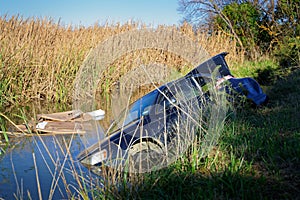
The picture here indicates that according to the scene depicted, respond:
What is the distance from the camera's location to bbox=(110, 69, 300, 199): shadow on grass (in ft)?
7.38

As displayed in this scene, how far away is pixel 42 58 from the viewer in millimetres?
7031

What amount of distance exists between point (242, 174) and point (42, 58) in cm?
542

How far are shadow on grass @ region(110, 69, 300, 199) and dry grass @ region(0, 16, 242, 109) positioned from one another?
4.01m

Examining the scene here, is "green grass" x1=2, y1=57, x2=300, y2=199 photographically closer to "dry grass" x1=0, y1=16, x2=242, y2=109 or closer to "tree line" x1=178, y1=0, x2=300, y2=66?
"dry grass" x1=0, y1=16, x2=242, y2=109

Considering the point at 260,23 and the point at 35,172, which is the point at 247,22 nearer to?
the point at 260,23

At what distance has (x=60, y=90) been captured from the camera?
23.2 feet

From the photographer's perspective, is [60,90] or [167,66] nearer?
[60,90]

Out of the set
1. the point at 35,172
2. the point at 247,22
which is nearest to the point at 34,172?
the point at 35,172

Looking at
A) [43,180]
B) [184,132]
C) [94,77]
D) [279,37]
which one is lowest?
[43,180]

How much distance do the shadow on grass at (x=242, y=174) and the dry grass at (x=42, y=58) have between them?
13.2ft

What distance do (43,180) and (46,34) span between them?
5.61 metres

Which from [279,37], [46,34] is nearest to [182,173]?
[46,34]

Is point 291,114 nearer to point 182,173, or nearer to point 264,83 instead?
point 182,173

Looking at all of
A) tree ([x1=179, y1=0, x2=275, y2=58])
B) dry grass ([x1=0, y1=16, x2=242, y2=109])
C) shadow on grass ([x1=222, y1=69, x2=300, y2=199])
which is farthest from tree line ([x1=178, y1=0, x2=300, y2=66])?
shadow on grass ([x1=222, y1=69, x2=300, y2=199])
